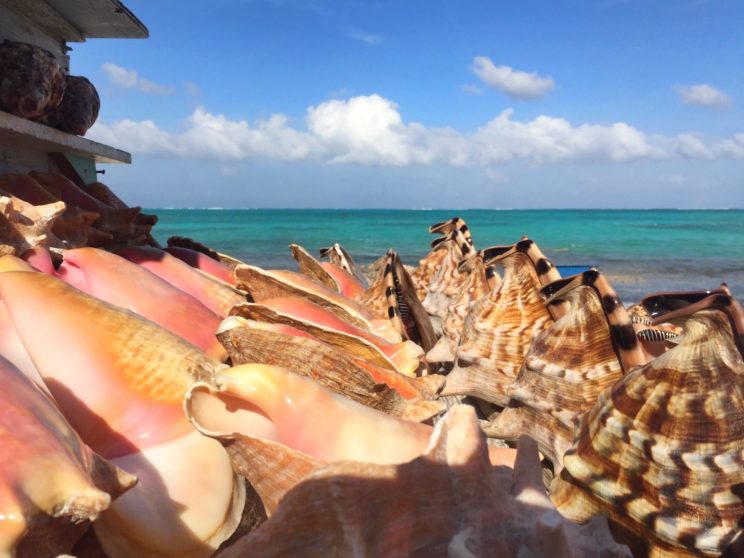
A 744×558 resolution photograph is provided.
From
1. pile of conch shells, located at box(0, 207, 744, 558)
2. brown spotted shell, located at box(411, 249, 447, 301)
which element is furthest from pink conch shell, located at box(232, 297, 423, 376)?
brown spotted shell, located at box(411, 249, 447, 301)

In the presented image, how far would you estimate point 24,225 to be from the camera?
1201 millimetres

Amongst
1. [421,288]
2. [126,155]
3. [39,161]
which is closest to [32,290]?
[39,161]

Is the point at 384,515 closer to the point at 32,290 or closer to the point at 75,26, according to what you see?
the point at 32,290

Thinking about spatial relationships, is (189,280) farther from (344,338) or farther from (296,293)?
(344,338)

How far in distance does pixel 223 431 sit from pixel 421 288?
1992 millimetres

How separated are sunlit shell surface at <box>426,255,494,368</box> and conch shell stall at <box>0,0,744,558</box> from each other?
186 millimetres

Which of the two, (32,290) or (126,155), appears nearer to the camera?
(32,290)

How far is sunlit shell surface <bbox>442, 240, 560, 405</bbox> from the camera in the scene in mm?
1336

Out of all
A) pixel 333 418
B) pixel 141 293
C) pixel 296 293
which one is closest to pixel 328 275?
pixel 296 293

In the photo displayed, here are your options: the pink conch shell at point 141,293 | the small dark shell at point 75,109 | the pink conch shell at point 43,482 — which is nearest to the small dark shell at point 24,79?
the small dark shell at point 75,109

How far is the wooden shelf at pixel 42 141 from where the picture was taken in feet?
4.85

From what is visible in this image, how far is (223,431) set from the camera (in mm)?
765

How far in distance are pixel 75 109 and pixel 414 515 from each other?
1.77 meters

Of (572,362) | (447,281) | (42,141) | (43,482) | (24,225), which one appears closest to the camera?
(43,482)
